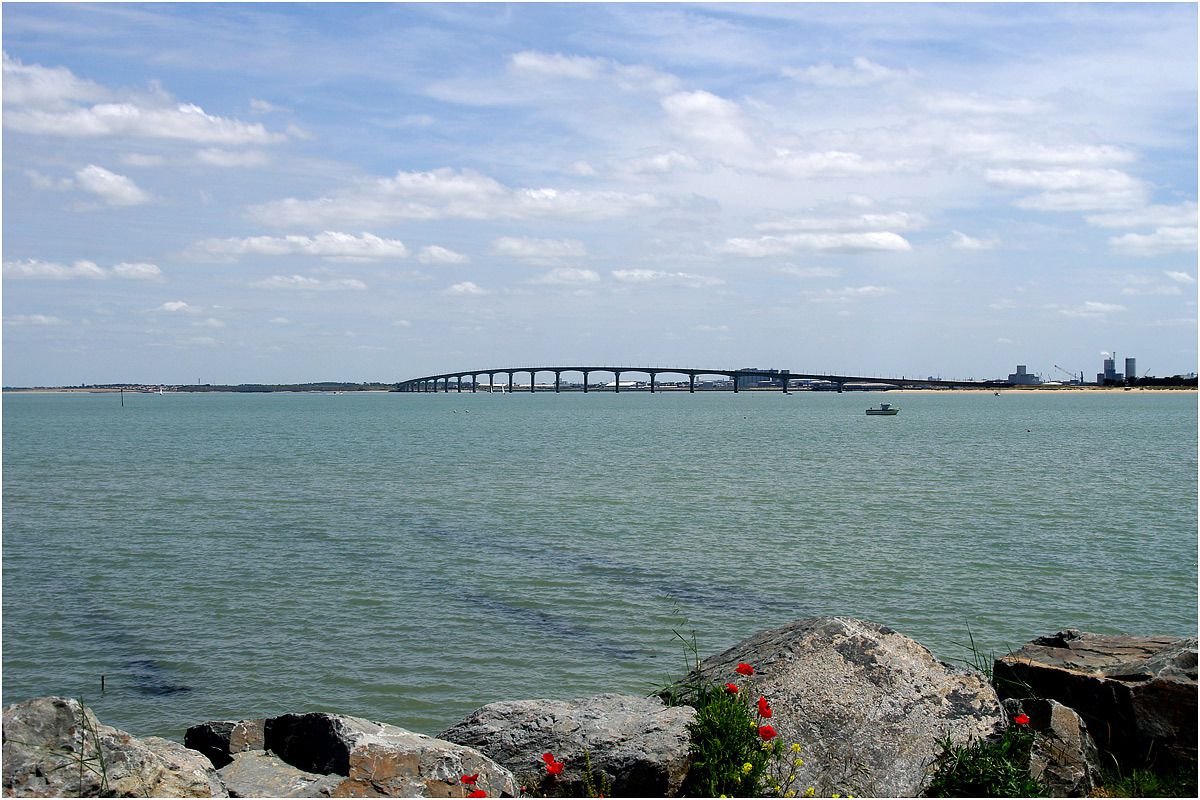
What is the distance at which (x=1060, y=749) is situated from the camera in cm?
805

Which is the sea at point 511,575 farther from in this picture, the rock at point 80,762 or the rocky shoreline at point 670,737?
the rock at point 80,762

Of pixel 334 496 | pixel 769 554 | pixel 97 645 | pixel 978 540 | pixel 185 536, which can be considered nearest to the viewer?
pixel 97 645

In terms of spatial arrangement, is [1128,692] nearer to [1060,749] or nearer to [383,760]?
[1060,749]

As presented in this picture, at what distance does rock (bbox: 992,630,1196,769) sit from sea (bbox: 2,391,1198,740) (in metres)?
5.42

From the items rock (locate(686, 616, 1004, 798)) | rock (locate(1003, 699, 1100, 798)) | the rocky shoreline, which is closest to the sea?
the rocky shoreline

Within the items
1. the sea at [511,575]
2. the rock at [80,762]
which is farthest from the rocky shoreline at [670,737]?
the sea at [511,575]

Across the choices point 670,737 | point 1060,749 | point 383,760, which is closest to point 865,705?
point 1060,749

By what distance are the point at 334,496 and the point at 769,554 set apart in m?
20.9

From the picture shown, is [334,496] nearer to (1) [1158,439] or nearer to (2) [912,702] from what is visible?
(2) [912,702]

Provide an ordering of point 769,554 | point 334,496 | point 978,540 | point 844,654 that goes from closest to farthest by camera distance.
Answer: point 844,654 → point 769,554 → point 978,540 → point 334,496

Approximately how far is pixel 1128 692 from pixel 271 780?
7.23 meters

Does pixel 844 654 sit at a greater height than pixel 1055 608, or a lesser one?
greater

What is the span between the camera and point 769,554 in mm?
24641

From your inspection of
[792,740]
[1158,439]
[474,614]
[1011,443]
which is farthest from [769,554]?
[1158,439]
